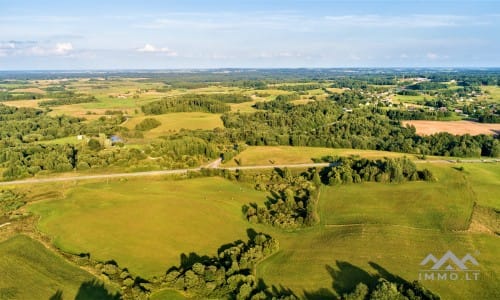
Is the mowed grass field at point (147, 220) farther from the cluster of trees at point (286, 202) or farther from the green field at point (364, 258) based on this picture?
the green field at point (364, 258)

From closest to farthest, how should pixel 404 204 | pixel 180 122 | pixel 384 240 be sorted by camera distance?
pixel 384 240
pixel 404 204
pixel 180 122

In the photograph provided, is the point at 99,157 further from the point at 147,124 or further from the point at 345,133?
the point at 345,133

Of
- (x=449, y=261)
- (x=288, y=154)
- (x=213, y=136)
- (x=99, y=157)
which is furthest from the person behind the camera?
(x=213, y=136)

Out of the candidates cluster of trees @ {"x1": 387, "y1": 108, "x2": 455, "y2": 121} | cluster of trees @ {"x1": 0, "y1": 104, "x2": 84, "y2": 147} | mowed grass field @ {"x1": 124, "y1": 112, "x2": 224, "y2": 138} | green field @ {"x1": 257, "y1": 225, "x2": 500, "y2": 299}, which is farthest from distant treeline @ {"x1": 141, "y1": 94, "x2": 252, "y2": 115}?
green field @ {"x1": 257, "y1": 225, "x2": 500, "y2": 299}

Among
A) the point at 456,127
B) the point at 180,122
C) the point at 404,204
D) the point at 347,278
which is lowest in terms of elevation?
the point at 347,278

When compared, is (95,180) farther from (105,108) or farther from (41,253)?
(105,108)

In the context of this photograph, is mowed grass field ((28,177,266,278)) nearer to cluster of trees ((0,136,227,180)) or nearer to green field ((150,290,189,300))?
green field ((150,290,189,300))

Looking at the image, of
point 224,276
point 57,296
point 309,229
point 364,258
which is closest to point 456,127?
point 309,229
